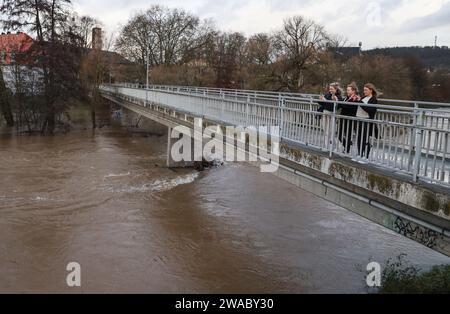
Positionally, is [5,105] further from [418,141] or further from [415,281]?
[418,141]

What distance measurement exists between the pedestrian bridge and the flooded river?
8.77 feet

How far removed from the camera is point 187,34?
217ft

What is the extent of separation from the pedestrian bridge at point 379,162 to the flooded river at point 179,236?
2.67 metres

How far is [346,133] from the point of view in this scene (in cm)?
874

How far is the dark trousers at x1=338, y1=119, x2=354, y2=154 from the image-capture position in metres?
8.55

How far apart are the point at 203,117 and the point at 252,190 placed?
14.1ft

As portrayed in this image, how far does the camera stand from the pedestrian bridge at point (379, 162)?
6590mm

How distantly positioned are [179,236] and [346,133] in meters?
6.99

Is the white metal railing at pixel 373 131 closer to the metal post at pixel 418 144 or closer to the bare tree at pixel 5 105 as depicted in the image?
the metal post at pixel 418 144

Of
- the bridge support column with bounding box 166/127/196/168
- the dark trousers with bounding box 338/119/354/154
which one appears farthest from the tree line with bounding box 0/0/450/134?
the dark trousers with bounding box 338/119/354/154

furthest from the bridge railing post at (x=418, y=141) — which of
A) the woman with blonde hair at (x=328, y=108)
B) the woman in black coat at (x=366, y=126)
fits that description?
the woman with blonde hair at (x=328, y=108)

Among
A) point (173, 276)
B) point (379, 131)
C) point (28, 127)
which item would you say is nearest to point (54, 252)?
point (173, 276)

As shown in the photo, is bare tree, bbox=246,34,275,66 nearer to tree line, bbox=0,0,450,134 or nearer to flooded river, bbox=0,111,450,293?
Answer: tree line, bbox=0,0,450,134

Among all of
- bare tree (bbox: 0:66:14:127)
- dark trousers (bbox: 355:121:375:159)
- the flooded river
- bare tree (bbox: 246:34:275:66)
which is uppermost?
bare tree (bbox: 246:34:275:66)
